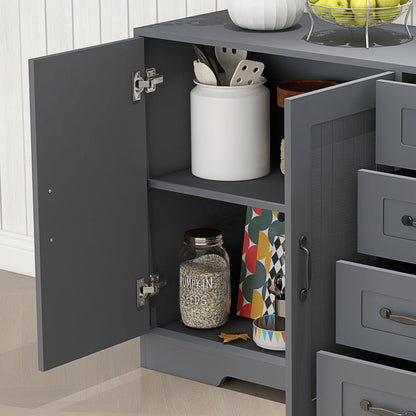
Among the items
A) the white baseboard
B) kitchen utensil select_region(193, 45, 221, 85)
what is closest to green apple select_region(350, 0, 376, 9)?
kitchen utensil select_region(193, 45, 221, 85)

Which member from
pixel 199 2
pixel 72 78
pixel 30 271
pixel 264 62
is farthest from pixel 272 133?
pixel 30 271

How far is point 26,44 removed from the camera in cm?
350

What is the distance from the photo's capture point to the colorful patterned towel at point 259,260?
293 cm

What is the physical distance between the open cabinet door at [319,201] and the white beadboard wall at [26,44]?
84 cm

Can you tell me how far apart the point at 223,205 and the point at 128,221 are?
1.14ft

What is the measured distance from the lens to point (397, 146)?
91.7 inches

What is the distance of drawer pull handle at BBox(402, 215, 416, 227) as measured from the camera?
2.30 meters

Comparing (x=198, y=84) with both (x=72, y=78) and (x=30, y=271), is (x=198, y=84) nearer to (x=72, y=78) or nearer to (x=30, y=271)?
(x=72, y=78)

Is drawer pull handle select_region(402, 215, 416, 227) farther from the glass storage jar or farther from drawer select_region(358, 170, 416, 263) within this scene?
the glass storage jar

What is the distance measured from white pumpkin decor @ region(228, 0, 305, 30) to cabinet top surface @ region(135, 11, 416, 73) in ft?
0.06

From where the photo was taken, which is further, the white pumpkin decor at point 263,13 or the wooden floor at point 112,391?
the wooden floor at point 112,391

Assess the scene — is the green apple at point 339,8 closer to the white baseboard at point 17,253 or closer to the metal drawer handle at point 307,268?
the metal drawer handle at point 307,268

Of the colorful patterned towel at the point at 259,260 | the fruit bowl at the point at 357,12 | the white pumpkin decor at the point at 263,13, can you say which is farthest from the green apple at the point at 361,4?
the colorful patterned towel at the point at 259,260

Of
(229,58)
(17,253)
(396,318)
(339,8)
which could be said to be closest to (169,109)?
(229,58)
